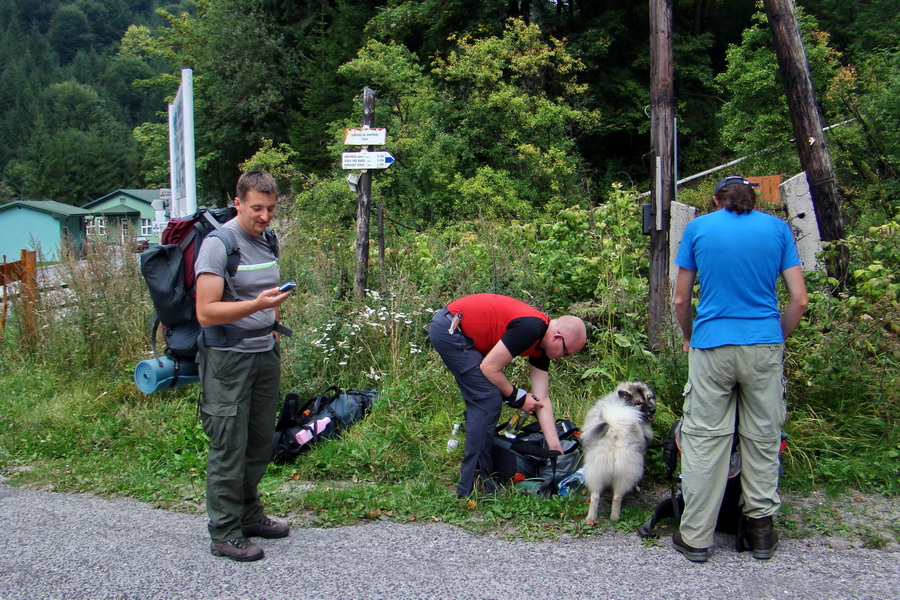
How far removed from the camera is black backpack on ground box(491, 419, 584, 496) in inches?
185

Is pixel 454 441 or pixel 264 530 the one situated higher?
pixel 454 441

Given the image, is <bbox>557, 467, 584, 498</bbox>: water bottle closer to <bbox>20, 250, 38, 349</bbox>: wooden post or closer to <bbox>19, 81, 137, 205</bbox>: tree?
<bbox>20, 250, 38, 349</bbox>: wooden post

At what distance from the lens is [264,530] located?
418 cm

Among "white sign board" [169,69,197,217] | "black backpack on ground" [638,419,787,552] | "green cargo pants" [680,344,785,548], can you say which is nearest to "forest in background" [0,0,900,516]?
"black backpack on ground" [638,419,787,552]

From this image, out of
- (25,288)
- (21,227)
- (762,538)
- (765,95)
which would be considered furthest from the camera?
(21,227)

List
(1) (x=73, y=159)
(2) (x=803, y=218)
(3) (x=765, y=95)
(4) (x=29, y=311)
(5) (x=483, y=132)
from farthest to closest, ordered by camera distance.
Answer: (1) (x=73, y=159) < (5) (x=483, y=132) < (3) (x=765, y=95) < (4) (x=29, y=311) < (2) (x=803, y=218)

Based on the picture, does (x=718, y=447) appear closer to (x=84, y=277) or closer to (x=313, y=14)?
(x=84, y=277)

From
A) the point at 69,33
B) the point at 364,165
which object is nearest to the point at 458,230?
the point at 364,165

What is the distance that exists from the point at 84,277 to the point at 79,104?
8992 cm

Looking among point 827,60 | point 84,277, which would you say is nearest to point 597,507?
point 84,277

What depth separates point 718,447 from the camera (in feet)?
12.5

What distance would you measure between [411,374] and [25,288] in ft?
18.1

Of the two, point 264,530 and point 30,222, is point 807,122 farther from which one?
point 30,222

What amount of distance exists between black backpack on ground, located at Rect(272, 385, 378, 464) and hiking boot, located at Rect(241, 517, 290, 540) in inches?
48.7
